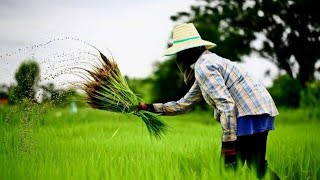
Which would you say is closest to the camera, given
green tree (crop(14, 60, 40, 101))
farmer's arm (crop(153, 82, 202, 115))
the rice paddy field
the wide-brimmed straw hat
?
the rice paddy field

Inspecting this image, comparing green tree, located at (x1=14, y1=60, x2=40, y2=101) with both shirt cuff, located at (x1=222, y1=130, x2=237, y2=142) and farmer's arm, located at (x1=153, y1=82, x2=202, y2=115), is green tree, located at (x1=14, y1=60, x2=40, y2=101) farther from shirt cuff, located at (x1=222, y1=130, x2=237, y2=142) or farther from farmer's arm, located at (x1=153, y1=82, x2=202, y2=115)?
shirt cuff, located at (x1=222, y1=130, x2=237, y2=142)

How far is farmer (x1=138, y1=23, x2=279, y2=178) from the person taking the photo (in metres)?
2.96

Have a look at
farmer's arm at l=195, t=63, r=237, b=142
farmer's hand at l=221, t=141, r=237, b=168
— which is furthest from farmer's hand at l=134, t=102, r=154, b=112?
farmer's hand at l=221, t=141, r=237, b=168

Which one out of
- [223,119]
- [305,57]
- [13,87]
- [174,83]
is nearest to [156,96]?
[174,83]

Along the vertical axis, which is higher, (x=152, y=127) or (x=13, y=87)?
(x=13, y=87)

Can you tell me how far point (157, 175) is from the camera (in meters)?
2.79

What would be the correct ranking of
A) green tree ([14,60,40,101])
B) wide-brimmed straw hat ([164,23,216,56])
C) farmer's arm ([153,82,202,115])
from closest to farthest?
wide-brimmed straw hat ([164,23,216,56]) → farmer's arm ([153,82,202,115]) → green tree ([14,60,40,101])

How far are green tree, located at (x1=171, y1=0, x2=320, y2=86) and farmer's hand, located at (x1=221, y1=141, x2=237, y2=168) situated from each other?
990 centimetres

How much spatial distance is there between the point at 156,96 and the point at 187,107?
9944 mm

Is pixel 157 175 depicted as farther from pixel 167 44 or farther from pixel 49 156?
pixel 167 44

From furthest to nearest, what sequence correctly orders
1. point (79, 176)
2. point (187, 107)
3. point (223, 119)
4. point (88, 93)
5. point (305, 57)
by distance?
point (305, 57), point (88, 93), point (187, 107), point (223, 119), point (79, 176)

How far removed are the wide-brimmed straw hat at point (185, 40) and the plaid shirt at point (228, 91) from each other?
0.09 m

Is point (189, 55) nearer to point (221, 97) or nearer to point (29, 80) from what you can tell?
point (221, 97)

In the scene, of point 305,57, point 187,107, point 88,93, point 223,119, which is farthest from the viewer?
point 305,57
